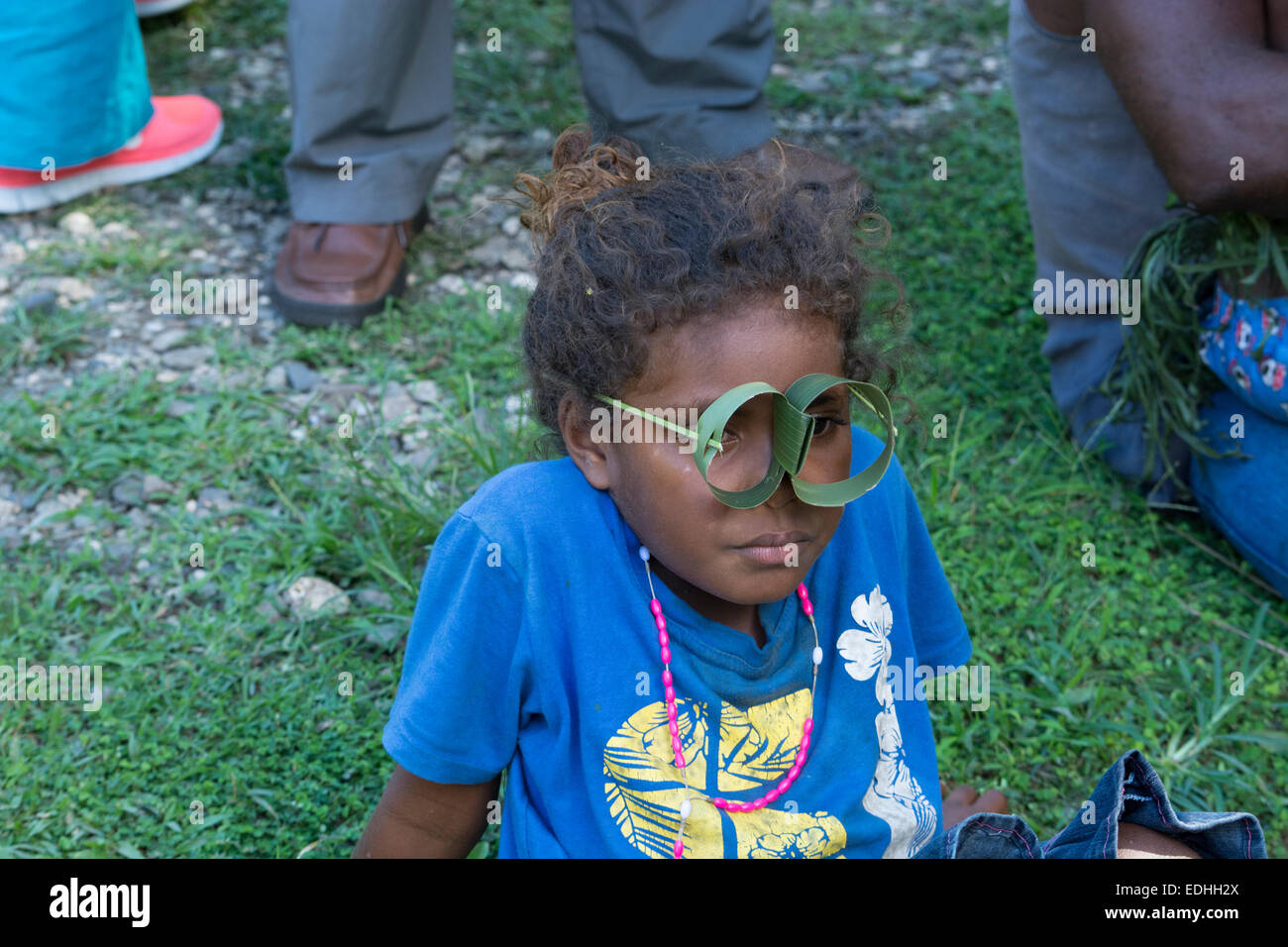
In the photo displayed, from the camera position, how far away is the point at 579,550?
1558 millimetres

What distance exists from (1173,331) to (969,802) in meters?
1.14

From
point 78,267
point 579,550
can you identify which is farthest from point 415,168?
point 579,550

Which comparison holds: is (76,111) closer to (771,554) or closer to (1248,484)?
(771,554)

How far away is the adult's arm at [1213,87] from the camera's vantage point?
7.48ft

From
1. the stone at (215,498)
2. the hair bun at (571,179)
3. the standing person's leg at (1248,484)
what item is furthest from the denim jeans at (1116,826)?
the stone at (215,498)

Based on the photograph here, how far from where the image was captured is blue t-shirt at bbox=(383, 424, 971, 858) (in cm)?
153

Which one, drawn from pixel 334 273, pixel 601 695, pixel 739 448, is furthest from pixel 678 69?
pixel 601 695

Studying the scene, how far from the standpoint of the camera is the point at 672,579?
1617mm

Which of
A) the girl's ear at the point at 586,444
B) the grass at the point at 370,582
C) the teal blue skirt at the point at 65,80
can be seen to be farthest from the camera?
the teal blue skirt at the point at 65,80

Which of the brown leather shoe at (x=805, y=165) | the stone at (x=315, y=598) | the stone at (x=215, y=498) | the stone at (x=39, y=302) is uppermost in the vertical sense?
the brown leather shoe at (x=805, y=165)

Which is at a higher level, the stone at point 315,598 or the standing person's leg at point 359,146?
the standing person's leg at point 359,146

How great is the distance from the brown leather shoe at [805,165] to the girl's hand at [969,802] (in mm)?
990

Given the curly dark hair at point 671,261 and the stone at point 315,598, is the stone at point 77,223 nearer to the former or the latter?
the stone at point 315,598

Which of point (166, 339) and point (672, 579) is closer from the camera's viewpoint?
point (672, 579)
